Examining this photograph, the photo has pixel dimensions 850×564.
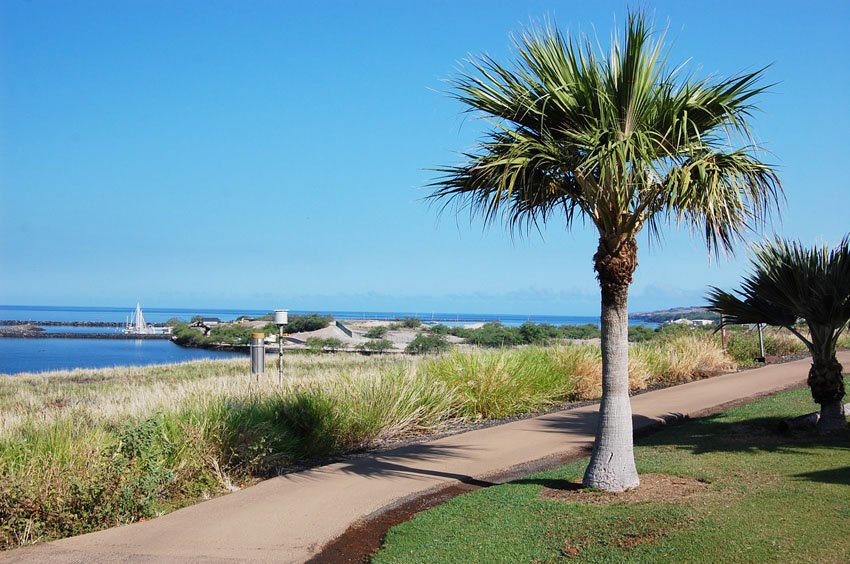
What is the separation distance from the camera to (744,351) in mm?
23547

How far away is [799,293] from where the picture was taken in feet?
31.3

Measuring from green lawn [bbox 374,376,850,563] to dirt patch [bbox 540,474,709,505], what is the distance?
4cm

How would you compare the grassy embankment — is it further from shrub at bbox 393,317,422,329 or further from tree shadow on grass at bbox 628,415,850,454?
shrub at bbox 393,317,422,329

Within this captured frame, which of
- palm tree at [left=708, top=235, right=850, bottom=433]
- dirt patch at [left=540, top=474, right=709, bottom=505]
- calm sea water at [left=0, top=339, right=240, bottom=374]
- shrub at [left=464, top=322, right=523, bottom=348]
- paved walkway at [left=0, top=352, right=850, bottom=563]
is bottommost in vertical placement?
calm sea water at [left=0, top=339, right=240, bottom=374]

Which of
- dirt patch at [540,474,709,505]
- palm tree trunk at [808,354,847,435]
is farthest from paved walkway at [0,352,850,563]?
palm tree trunk at [808,354,847,435]

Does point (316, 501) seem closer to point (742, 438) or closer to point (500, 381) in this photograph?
point (742, 438)

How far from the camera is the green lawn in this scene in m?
5.53

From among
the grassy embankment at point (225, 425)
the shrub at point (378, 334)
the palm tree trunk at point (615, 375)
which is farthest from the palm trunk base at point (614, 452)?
the shrub at point (378, 334)

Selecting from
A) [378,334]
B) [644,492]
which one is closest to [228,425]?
[644,492]

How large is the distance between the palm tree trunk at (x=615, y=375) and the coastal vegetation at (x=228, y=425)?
13.8 ft

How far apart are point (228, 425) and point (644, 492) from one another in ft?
16.5

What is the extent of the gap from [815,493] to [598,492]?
189 centimetres

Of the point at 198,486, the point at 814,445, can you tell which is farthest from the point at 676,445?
the point at 198,486

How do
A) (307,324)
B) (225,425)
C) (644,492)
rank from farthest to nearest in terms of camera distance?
(307,324), (225,425), (644,492)
